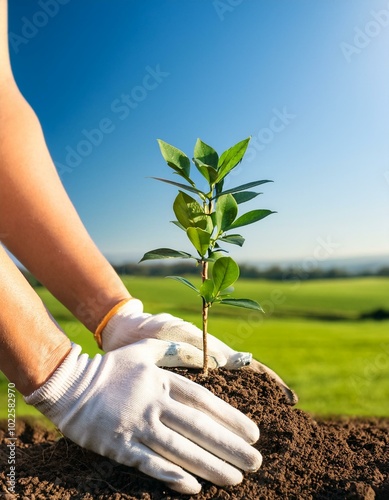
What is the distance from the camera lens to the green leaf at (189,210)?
1.77 m

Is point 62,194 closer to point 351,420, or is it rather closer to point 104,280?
point 104,280

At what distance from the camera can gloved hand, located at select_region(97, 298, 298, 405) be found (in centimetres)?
201

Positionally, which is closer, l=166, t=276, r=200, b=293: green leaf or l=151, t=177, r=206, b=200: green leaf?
l=151, t=177, r=206, b=200: green leaf

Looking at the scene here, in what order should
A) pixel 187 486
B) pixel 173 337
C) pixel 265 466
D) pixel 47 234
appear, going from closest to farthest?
1. pixel 187 486
2. pixel 265 466
3. pixel 173 337
4. pixel 47 234

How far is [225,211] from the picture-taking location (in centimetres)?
176

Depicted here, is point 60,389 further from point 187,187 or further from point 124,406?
point 187,187

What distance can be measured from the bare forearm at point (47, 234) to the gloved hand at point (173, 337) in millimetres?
79

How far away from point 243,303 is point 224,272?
0.40ft

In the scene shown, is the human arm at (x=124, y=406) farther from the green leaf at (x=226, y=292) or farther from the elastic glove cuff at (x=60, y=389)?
the green leaf at (x=226, y=292)

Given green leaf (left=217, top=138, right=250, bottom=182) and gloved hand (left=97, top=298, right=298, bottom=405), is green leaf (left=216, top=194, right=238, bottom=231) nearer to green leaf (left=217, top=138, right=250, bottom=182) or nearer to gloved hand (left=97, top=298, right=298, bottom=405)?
green leaf (left=217, top=138, right=250, bottom=182)

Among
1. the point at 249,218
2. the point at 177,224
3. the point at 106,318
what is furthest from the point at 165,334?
the point at 249,218

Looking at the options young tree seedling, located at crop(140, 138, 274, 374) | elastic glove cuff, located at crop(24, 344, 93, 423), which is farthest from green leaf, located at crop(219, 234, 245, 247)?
elastic glove cuff, located at crop(24, 344, 93, 423)

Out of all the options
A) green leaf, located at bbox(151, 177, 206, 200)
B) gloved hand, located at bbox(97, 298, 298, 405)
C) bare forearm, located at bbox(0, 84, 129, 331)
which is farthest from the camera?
bare forearm, located at bbox(0, 84, 129, 331)

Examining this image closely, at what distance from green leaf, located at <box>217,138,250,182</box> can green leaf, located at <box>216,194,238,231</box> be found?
0.08 meters
